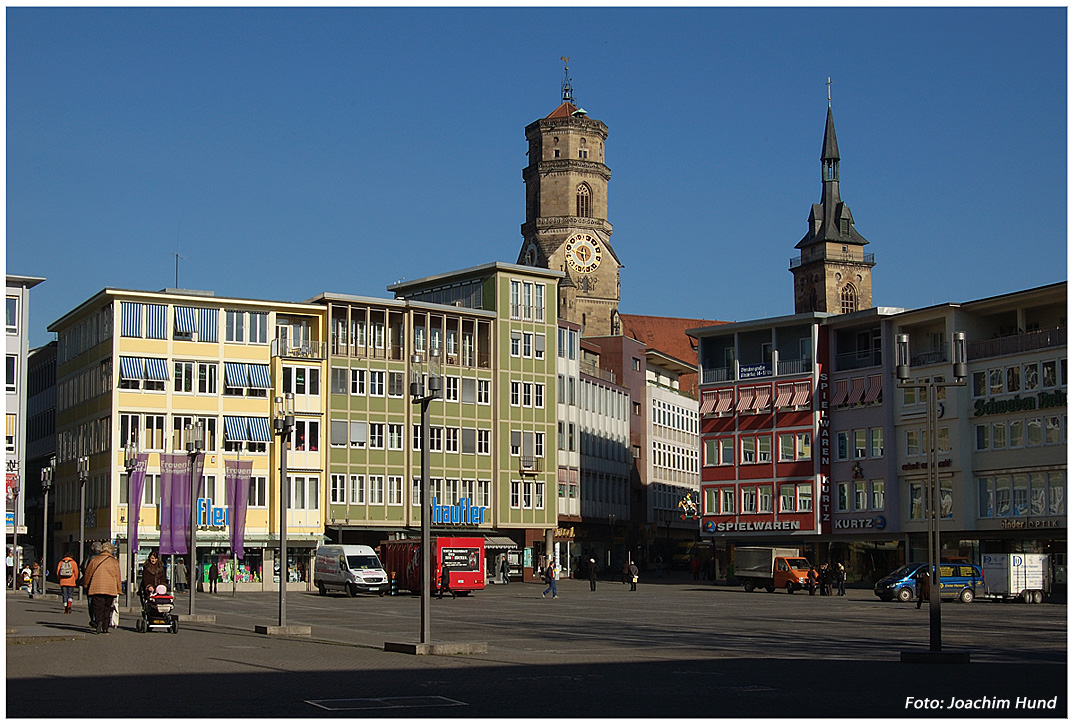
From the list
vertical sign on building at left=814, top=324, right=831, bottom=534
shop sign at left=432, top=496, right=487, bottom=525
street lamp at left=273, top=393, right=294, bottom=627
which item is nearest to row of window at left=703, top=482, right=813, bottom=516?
vertical sign on building at left=814, top=324, right=831, bottom=534

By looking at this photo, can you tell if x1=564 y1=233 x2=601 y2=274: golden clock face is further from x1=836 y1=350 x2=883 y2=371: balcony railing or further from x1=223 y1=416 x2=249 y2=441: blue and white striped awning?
x1=223 y1=416 x2=249 y2=441: blue and white striped awning

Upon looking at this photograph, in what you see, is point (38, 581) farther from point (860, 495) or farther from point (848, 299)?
point (848, 299)

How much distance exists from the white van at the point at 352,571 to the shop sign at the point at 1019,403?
2954 cm

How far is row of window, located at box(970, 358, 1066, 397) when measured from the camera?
7038 centimetres

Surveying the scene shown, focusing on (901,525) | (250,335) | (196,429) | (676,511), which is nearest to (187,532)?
(196,429)

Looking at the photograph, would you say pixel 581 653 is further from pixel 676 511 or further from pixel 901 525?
pixel 676 511

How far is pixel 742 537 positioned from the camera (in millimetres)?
83750

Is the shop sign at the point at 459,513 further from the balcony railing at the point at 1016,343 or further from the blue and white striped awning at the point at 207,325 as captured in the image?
the balcony railing at the point at 1016,343

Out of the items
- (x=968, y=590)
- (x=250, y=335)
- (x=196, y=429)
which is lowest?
(x=968, y=590)

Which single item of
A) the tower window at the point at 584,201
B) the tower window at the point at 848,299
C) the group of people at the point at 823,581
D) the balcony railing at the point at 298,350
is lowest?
the group of people at the point at 823,581

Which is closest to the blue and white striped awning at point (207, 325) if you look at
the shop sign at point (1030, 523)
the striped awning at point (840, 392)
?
the striped awning at point (840, 392)

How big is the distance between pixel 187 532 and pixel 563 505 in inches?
1882

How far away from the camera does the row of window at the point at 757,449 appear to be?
80.9 metres

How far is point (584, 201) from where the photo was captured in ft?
453
